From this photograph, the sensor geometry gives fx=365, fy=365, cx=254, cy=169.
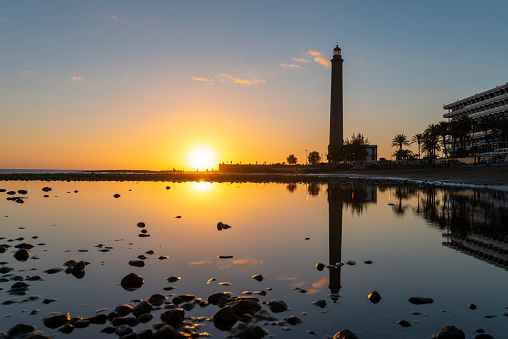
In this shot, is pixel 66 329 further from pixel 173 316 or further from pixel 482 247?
pixel 482 247

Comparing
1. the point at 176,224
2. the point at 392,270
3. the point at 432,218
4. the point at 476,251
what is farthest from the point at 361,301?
the point at 432,218

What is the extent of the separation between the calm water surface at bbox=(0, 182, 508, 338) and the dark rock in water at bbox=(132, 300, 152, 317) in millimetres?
202

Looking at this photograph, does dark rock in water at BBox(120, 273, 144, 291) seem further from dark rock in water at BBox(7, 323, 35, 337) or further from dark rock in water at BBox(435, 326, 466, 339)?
dark rock in water at BBox(435, 326, 466, 339)

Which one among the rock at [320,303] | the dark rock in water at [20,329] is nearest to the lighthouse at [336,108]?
the rock at [320,303]

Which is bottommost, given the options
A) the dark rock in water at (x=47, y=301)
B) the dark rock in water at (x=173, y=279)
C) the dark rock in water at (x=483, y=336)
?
the dark rock in water at (x=47, y=301)

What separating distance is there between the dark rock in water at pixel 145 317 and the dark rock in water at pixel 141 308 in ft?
0.70

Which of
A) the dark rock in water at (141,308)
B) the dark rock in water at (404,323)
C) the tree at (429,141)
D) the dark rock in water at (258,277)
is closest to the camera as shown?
the dark rock in water at (404,323)

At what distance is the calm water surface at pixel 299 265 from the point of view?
7461 mm

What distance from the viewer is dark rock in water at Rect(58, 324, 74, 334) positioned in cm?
684

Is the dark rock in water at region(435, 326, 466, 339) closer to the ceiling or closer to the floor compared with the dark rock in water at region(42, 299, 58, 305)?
closer to the ceiling

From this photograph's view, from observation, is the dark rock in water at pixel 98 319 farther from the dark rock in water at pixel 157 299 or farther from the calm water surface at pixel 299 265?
the dark rock in water at pixel 157 299

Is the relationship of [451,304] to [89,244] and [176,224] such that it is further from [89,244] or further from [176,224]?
[176,224]

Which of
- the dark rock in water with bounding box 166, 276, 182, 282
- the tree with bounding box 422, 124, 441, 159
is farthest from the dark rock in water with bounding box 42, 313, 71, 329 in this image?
the tree with bounding box 422, 124, 441, 159

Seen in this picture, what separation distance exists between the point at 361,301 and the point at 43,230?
16.1 m
